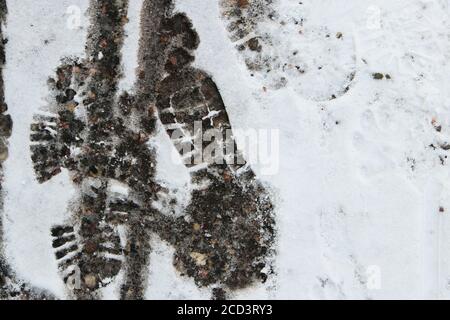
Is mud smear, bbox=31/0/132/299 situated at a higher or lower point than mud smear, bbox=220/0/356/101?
lower

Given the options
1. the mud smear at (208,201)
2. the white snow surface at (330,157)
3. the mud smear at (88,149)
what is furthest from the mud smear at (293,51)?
the mud smear at (88,149)

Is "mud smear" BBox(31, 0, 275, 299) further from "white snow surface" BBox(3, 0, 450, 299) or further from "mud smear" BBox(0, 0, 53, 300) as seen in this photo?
"mud smear" BBox(0, 0, 53, 300)

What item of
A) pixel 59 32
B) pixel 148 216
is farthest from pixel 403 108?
pixel 59 32

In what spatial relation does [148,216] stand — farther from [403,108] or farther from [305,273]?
[403,108]

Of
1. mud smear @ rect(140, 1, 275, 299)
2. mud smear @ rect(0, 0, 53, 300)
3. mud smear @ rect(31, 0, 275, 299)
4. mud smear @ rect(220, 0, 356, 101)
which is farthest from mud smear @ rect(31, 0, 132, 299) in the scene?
mud smear @ rect(220, 0, 356, 101)

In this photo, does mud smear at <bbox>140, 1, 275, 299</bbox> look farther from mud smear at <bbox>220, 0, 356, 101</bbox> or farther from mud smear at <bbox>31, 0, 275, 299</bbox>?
mud smear at <bbox>220, 0, 356, 101</bbox>

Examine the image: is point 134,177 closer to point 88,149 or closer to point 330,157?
point 88,149

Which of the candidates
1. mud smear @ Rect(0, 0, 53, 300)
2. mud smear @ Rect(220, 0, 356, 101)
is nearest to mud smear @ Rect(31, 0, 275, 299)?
mud smear @ Rect(0, 0, 53, 300)
